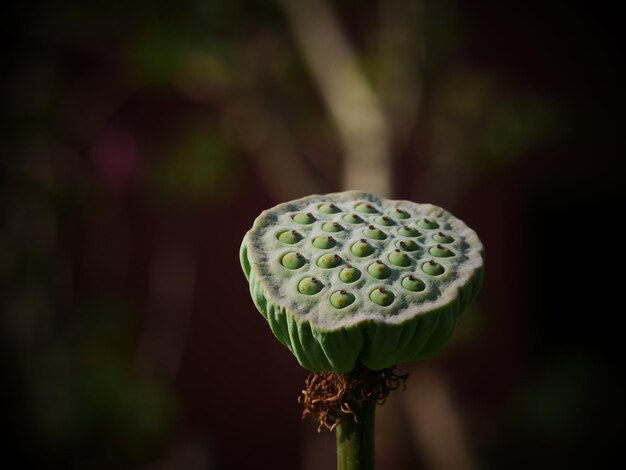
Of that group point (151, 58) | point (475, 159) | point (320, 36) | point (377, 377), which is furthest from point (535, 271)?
point (377, 377)

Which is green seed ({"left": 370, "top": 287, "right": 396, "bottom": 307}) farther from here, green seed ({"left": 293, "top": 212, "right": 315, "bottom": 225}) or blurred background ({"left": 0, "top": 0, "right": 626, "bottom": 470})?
blurred background ({"left": 0, "top": 0, "right": 626, "bottom": 470})

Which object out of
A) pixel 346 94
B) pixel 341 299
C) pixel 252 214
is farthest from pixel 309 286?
pixel 252 214

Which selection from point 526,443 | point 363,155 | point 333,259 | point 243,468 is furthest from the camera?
point 243,468

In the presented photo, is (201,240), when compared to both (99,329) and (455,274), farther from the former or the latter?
(455,274)

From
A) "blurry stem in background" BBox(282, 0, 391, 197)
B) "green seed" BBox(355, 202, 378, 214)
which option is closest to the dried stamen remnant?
"green seed" BBox(355, 202, 378, 214)

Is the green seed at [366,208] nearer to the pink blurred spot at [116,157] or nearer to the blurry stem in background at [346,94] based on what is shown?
the blurry stem in background at [346,94]

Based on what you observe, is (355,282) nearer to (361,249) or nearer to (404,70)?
(361,249)
